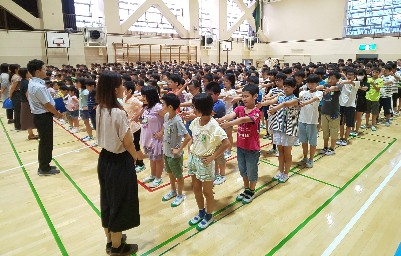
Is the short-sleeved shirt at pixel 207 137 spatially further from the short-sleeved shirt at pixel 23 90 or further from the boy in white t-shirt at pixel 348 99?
the short-sleeved shirt at pixel 23 90

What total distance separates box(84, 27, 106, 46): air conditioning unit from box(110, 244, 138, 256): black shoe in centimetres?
1492

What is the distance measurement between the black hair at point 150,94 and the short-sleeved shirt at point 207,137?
41.0 inches

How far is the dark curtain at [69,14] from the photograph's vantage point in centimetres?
1466

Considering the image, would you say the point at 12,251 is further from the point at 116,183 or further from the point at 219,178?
the point at 219,178

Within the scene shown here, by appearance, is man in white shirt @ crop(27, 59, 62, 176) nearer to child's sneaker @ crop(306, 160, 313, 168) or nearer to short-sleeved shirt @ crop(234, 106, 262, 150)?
short-sleeved shirt @ crop(234, 106, 262, 150)

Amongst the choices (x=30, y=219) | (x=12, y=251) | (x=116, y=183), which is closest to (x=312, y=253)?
(x=116, y=183)

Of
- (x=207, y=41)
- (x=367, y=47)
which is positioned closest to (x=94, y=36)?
(x=207, y=41)

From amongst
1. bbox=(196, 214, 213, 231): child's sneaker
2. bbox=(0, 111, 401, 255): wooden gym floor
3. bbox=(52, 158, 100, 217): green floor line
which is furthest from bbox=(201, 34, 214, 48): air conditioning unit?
bbox=(196, 214, 213, 231): child's sneaker

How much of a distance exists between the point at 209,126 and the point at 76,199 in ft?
7.59

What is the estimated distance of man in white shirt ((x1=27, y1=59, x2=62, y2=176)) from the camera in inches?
154

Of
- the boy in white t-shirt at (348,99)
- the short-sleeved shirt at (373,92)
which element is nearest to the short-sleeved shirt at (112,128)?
the boy in white t-shirt at (348,99)

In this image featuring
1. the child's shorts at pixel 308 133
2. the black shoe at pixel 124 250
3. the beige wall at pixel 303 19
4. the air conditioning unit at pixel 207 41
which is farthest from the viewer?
the beige wall at pixel 303 19

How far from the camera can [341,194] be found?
Answer: 3535mm

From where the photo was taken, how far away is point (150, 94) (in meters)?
3.43
